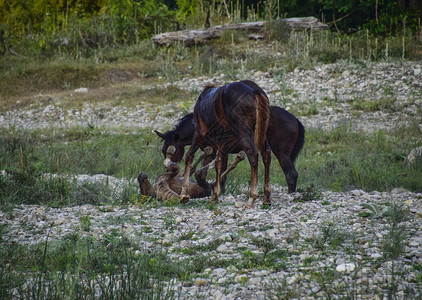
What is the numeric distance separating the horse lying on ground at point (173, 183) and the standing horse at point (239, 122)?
1.52 ft

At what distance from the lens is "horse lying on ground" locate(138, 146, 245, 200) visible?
646 cm

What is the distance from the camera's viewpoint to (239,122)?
5746 mm

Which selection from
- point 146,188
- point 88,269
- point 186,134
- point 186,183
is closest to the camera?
point 88,269

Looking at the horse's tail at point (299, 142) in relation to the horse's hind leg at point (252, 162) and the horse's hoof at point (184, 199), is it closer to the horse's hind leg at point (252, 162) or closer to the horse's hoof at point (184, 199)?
the horse's hind leg at point (252, 162)

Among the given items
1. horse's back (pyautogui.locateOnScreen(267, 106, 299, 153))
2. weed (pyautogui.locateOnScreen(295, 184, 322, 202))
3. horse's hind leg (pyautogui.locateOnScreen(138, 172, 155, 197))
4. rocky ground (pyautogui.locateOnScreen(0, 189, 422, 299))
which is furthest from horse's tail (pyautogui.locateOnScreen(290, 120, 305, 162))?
horse's hind leg (pyautogui.locateOnScreen(138, 172, 155, 197))

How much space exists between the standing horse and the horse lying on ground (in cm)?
46

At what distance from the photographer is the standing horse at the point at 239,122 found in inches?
225

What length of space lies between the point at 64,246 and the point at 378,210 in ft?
10.4

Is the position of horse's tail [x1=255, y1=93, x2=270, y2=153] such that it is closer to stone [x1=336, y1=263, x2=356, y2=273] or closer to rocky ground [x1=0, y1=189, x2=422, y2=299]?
rocky ground [x1=0, y1=189, x2=422, y2=299]

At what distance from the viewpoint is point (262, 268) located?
3.77 meters

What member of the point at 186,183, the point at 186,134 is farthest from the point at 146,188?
the point at 186,134

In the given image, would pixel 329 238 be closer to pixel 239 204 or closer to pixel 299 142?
pixel 239 204

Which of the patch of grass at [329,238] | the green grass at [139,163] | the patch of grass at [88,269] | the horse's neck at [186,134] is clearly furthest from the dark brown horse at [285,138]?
the patch of grass at [88,269]

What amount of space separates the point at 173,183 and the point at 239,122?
5.32 feet
